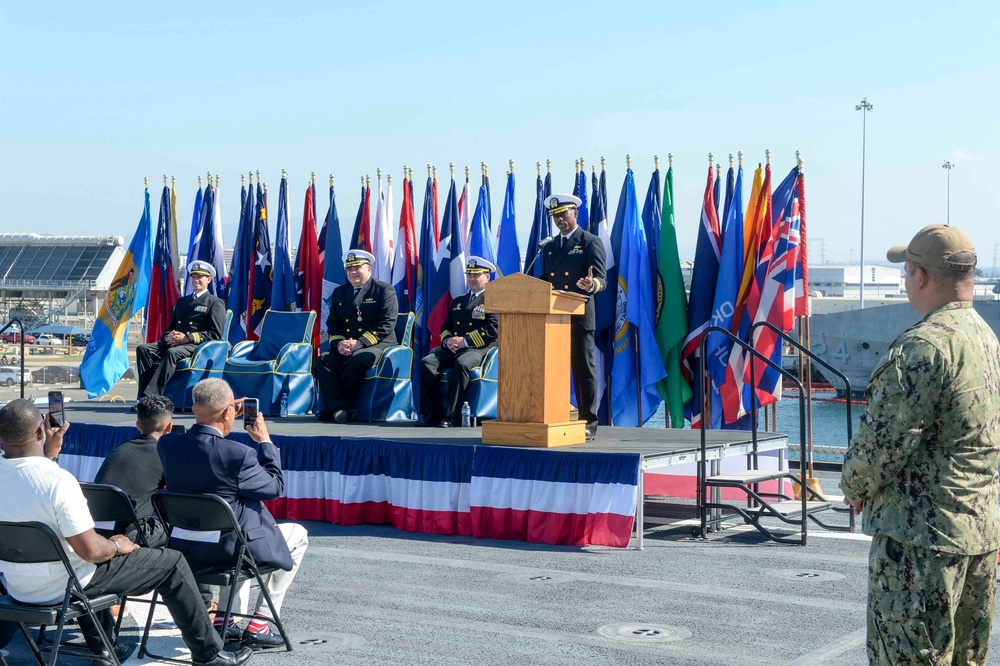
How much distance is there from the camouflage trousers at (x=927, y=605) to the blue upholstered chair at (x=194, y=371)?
8.49m

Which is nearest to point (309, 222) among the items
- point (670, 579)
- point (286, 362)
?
point (286, 362)

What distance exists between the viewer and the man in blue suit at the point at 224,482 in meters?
5.05

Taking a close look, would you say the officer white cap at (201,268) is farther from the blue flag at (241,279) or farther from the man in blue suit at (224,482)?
the man in blue suit at (224,482)

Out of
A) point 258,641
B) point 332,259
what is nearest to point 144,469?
point 258,641

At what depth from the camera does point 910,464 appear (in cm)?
315

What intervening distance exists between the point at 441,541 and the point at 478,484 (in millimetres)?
448

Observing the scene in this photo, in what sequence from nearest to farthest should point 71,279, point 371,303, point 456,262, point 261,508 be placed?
1. point 261,508
2. point 371,303
3. point 456,262
4. point 71,279

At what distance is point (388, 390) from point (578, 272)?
2107 millimetres

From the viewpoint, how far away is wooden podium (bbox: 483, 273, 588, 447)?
7840mm

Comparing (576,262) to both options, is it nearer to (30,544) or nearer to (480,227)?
(480,227)

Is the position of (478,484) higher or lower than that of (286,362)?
lower

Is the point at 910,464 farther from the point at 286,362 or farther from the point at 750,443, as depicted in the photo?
the point at 286,362

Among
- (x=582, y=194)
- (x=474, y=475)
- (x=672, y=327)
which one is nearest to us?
(x=474, y=475)

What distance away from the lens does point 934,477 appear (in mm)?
3123
